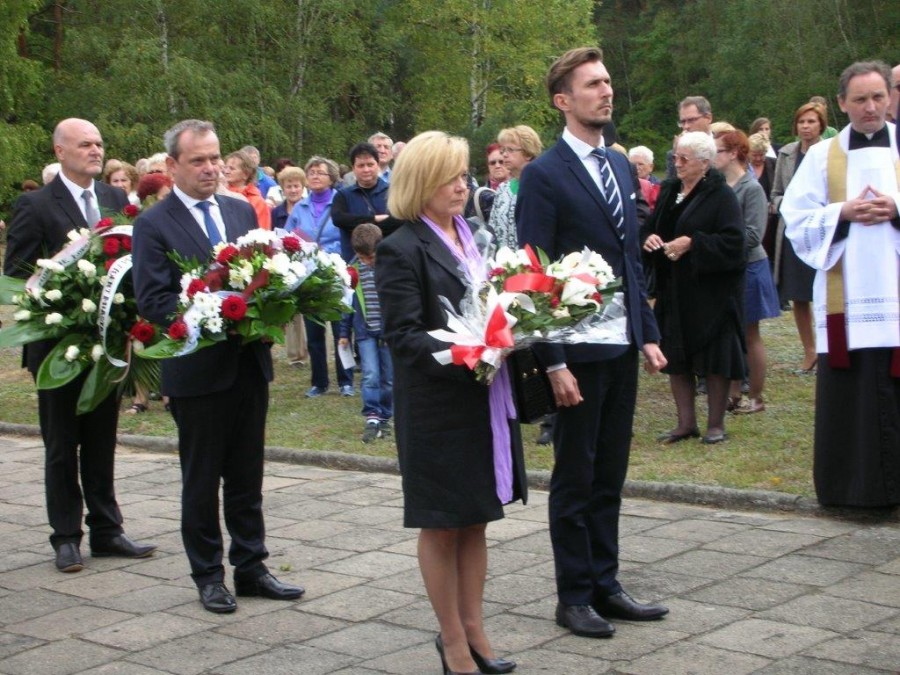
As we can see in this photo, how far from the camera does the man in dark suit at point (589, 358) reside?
5438 mm

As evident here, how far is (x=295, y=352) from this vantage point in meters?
14.7

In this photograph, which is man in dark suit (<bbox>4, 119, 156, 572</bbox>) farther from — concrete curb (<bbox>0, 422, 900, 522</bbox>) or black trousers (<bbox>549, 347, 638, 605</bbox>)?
black trousers (<bbox>549, 347, 638, 605</bbox>)

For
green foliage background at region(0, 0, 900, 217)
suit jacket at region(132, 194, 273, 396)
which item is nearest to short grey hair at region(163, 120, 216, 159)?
suit jacket at region(132, 194, 273, 396)

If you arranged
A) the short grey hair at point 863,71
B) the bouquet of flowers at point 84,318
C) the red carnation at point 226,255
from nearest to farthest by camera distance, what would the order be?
the red carnation at point 226,255 < the bouquet of flowers at point 84,318 < the short grey hair at point 863,71

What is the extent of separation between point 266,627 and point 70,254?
2352 millimetres

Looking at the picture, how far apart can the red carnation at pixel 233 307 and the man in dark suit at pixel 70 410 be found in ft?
5.93

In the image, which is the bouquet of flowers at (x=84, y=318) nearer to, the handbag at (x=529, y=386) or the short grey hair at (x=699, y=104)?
the handbag at (x=529, y=386)

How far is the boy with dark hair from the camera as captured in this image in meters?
10.1

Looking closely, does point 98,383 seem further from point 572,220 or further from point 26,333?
point 572,220

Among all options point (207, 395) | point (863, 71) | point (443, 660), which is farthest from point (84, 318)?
point (863, 71)

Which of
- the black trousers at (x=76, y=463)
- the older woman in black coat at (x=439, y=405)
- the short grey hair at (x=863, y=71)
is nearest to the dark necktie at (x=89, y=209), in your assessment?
the black trousers at (x=76, y=463)

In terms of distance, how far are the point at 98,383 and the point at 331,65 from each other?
37885 mm

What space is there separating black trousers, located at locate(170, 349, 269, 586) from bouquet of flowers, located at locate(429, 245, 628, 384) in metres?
1.72

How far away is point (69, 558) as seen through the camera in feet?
22.9
